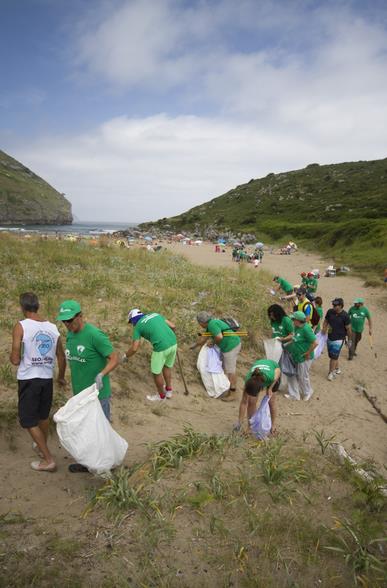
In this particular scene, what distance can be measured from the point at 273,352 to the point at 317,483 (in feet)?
10.7

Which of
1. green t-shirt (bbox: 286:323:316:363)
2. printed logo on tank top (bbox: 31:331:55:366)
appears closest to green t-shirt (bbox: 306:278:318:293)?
green t-shirt (bbox: 286:323:316:363)

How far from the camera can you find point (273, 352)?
6660 millimetres

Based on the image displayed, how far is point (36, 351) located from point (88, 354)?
523 millimetres

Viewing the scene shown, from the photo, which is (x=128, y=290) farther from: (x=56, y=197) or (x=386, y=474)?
(x=56, y=197)

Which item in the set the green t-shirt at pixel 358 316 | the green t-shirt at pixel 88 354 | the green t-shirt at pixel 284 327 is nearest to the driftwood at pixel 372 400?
the green t-shirt at pixel 358 316

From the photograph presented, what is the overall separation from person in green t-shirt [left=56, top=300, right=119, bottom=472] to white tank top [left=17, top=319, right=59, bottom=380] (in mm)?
209

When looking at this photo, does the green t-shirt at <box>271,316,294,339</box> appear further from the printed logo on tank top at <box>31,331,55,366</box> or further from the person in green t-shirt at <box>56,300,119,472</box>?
the printed logo on tank top at <box>31,331,55,366</box>

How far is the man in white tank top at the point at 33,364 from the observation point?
3.56 m

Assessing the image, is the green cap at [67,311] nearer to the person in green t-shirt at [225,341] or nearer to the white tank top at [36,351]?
the white tank top at [36,351]

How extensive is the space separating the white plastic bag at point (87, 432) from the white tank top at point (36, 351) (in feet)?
1.95

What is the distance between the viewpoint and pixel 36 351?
359cm

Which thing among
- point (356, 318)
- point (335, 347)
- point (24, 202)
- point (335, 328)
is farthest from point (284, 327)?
point (24, 202)

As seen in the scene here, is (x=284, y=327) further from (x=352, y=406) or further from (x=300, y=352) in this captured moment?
(x=352, y=406)

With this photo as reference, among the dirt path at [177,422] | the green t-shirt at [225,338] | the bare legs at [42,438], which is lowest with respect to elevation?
the dirt path at [177,422]
